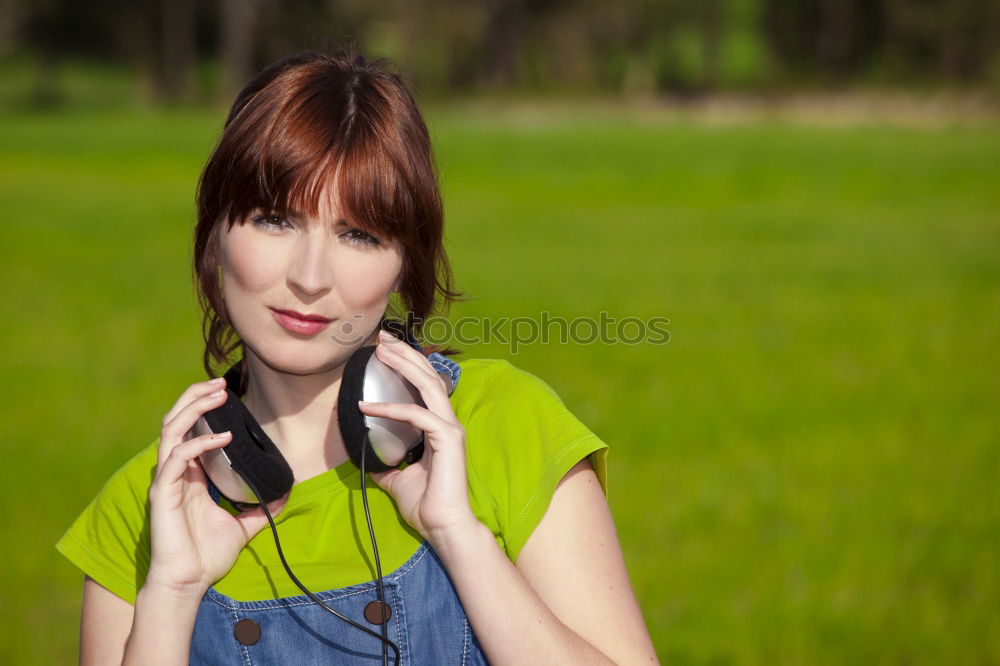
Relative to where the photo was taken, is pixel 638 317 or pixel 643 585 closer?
pixel 643 585

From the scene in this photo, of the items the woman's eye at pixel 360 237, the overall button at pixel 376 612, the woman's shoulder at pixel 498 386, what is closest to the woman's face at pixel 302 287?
the woman's eye at pixel 360 237

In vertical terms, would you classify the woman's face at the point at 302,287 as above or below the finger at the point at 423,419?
above

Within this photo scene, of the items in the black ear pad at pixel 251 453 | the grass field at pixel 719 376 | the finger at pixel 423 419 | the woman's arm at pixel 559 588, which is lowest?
the grass field at pixel 719 376

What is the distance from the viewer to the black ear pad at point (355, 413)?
211cm

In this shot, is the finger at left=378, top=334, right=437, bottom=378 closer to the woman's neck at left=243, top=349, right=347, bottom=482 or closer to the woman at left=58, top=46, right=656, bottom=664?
the woman at left=58, top=46, right=656, bottom=664

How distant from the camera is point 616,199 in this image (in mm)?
21781

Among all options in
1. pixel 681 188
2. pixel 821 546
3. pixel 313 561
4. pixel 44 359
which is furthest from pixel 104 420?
pixel 681 188

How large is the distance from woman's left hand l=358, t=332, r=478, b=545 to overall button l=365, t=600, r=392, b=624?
173 millimetres

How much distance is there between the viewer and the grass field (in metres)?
5.08

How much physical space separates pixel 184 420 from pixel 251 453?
14 centimetres

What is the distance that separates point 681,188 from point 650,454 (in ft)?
53.1

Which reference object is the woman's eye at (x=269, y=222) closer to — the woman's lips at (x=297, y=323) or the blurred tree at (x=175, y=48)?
A: the woman's lips at (x=297, y=323)

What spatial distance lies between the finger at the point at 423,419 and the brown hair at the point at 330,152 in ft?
1.24

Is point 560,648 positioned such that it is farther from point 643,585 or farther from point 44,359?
point 44,359
